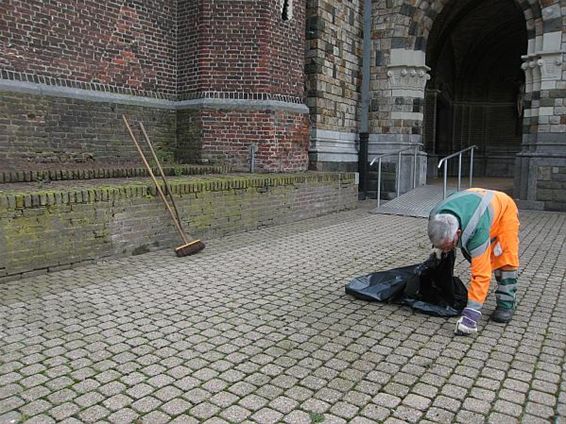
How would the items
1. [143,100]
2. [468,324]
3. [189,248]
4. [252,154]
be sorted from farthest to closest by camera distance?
[252,154] → [143,100] → [189,248] → [468,324]

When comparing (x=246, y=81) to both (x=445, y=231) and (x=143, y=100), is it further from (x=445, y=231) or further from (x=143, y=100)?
(x=445, y=231)

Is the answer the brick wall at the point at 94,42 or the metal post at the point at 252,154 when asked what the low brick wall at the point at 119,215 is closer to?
the metal post at the point at 252,154

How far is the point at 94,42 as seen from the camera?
8609 millimetres

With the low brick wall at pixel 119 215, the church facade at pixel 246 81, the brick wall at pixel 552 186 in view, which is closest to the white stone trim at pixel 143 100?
the church facade at pixel 246 81

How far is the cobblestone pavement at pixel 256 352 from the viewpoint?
2898mm

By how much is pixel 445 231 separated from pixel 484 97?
19.7 m

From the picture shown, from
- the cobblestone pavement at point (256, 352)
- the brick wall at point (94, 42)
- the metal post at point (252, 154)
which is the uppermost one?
the brick wall at point (94, 42)

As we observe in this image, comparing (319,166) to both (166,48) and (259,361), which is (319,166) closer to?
(166,48)

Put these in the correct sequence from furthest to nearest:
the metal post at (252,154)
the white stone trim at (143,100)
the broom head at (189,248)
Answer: the metal post at (252,154) < the white stone trim at (143,100) < the broom head at (189,248)

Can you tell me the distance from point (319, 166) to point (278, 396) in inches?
363

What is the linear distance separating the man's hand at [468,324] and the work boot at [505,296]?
1.40ft

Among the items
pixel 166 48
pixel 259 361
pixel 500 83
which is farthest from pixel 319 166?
pixel 500 83

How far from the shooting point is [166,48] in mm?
10047

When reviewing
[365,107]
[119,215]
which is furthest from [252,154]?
[365,107]
